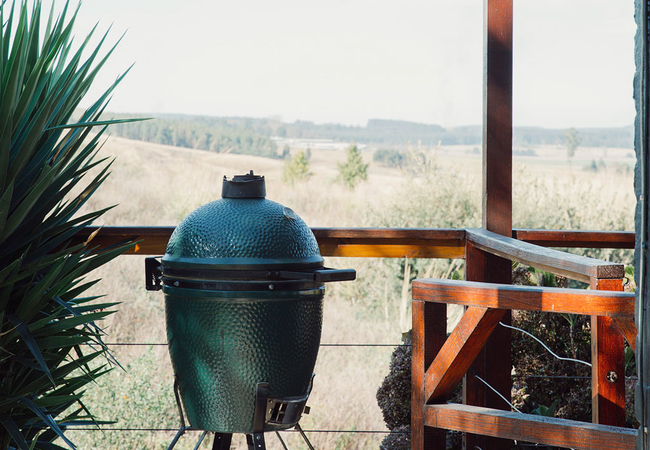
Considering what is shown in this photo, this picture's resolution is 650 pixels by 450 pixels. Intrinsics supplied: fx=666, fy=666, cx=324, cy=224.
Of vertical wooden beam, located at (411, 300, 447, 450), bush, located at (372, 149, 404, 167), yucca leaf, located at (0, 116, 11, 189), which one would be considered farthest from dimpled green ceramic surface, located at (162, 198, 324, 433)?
bush, located at (372, 149, 404, 167)

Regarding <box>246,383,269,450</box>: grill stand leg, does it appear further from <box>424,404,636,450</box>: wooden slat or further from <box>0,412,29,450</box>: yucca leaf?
<box>0,412,29,450</box>: yucca leaf

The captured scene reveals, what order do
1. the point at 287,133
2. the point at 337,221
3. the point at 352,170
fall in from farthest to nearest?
the point at 287,133, the point at 352,170, the point at 337,221

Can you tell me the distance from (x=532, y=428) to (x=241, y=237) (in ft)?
2.63

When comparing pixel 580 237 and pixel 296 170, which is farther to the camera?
pixel 296 170

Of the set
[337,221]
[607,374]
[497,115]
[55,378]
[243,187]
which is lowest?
[337,221]

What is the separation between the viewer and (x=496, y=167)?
2.49 metres

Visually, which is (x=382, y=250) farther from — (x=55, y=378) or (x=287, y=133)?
(x=287, y=133)

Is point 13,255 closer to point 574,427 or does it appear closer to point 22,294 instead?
point 22,294

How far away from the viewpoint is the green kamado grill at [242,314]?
1.64 m

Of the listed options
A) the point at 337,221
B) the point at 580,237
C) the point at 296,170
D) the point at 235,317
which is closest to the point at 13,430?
the point at 235,317

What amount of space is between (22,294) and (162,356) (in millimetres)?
6487

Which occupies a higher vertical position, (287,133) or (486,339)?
(287,133)

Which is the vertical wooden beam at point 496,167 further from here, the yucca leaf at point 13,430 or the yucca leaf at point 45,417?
the yucca leaf at point 13,430

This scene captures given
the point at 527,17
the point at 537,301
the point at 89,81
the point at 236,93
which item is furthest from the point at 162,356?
the point at 527,17
